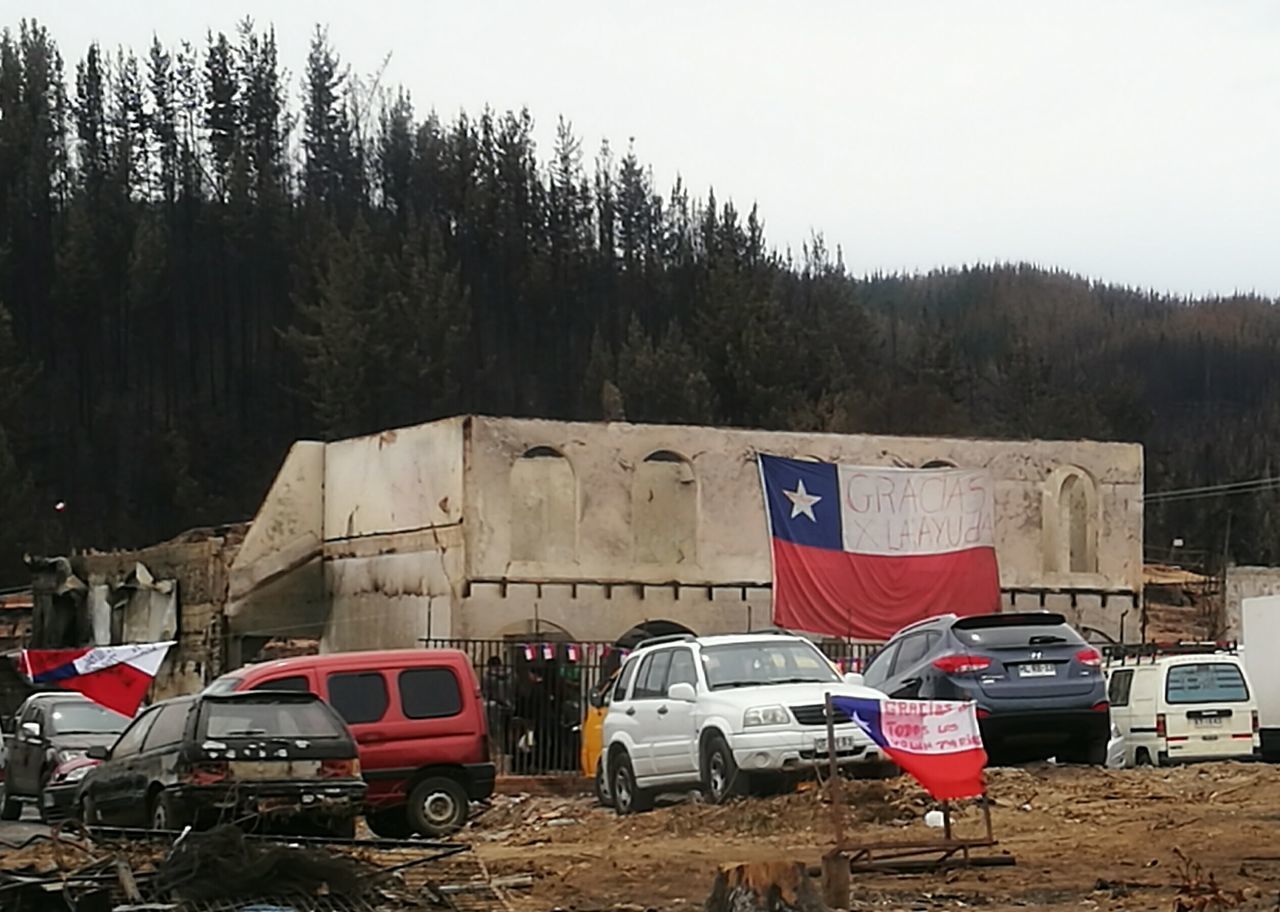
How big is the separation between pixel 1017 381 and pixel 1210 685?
68.2m

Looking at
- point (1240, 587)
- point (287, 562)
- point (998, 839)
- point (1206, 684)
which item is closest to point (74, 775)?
point (998, 839)

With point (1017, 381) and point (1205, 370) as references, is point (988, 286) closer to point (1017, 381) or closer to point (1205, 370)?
point (1205, 370)

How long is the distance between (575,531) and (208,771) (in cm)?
2310

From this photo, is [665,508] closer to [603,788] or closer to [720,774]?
[603,788]

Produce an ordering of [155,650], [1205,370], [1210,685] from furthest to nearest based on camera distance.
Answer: [1205,370] < [155,650] < [1210,685]

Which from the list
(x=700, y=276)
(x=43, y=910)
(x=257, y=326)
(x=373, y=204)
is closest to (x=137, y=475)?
(x=257, y=326)

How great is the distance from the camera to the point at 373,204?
9375cm

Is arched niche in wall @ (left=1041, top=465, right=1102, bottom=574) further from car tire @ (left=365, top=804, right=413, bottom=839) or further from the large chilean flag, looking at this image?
car tire @ (left=365, top=804, right=413, bottom=839)

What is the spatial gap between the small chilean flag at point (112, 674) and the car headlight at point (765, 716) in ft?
68.7

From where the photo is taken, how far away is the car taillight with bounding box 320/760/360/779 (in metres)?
17.0

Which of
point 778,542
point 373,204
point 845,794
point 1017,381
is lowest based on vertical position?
point 845,794

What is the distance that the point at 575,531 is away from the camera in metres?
39.9

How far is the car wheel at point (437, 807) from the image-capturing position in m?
19.6

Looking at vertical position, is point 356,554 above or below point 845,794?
above
